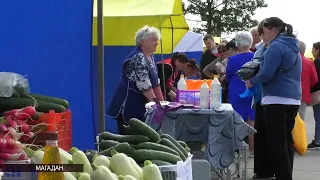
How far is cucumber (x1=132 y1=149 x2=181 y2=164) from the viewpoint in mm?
3236

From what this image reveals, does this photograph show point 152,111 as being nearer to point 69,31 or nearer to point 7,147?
point 69,31

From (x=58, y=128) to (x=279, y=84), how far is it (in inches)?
119

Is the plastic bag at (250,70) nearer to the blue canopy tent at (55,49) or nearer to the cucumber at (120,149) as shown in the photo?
the blue canopy tent at (55,49)

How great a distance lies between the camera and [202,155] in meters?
5.94

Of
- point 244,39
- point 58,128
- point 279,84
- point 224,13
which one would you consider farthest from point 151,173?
point 224,13

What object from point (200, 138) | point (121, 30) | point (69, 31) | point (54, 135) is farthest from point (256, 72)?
point (54, 135)

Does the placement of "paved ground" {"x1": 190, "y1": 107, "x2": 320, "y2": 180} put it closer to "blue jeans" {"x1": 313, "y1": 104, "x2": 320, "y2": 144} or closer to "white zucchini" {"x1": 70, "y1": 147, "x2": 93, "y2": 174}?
"blue jeans" {"x1": 313, "y1": 104, "x2": 320, "y2": 144}

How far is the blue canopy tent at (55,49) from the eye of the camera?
4.44 metres

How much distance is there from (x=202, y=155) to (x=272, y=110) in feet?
2.86

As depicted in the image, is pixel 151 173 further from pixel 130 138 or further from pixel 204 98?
pixel 204 98

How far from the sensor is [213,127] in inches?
223

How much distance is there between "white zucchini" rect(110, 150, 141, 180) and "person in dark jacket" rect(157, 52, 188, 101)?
5.23 metres

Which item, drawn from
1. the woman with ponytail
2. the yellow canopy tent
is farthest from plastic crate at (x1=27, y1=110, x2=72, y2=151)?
the yellow canopy tent

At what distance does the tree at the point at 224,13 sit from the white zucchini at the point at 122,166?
143 feet
